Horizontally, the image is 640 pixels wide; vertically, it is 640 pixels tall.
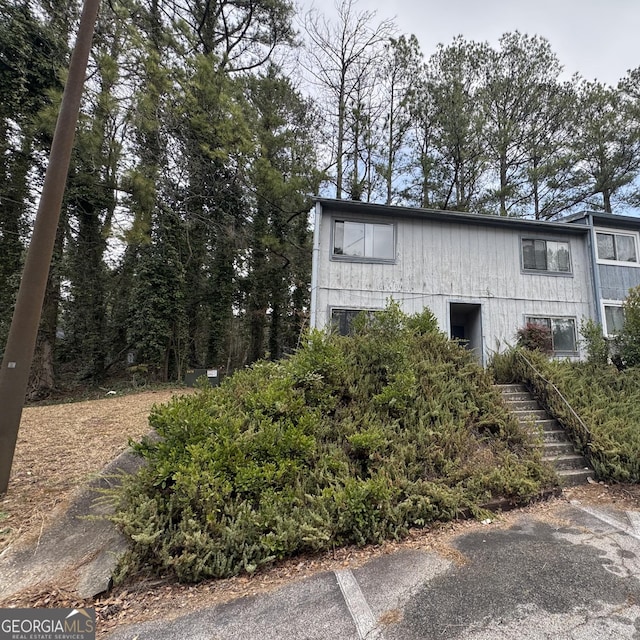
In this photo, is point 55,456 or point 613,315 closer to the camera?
point 55,456

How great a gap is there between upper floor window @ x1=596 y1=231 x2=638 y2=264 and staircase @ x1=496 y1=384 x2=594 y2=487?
7.03m

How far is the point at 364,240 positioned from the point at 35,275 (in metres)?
7.23

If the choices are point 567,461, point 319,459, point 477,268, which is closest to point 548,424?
point 567,461

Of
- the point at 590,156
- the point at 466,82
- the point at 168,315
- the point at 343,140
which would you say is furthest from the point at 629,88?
the point at 168,315

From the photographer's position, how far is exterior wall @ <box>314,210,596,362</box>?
8820 mm

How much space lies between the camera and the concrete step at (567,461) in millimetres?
4530

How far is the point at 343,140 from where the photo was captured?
15195 millimetres

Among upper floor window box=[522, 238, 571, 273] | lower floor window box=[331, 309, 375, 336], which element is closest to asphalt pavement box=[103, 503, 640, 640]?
lower floor window box=[331, 309, 375, 336]

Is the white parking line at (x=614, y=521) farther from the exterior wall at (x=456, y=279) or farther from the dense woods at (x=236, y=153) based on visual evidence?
the dense woods at (x=236, y=153)

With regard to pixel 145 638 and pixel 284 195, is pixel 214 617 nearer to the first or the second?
pixel 145 638

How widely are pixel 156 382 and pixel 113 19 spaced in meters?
10.6

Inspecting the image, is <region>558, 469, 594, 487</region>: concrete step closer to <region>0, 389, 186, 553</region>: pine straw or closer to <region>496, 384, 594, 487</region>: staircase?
<region>496, 384, 594, 487</region>: staircase

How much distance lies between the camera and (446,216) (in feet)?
30.4

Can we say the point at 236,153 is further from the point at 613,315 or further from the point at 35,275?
the point at 613,315
